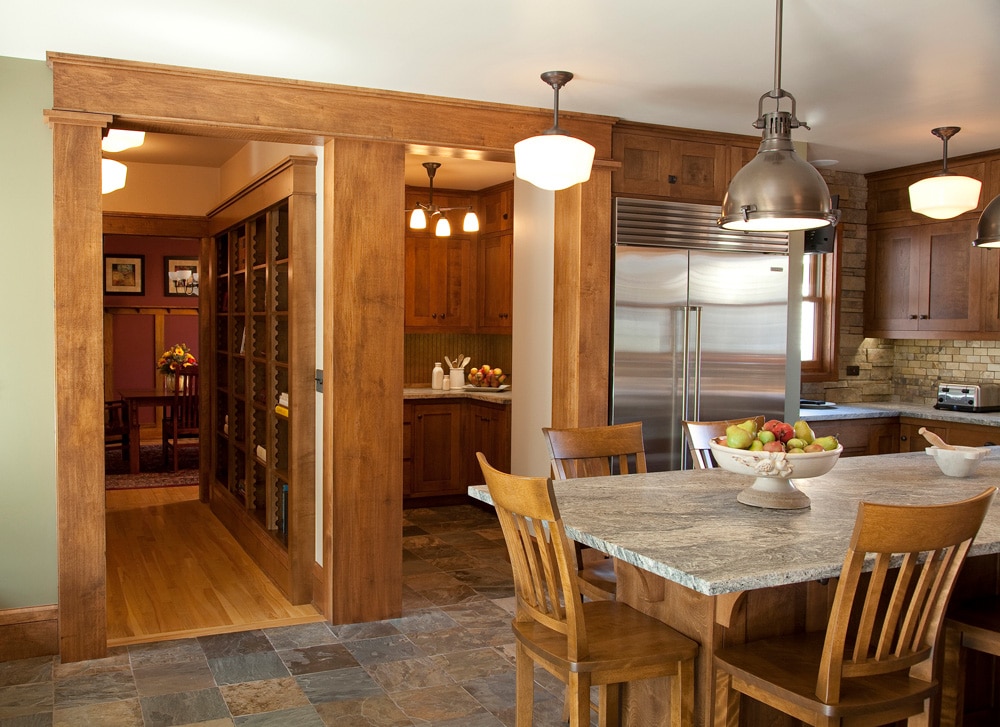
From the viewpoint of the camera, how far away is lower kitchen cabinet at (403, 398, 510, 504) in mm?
6715

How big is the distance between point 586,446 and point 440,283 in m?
4.21

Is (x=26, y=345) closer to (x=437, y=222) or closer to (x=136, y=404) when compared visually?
(x=437, y=222)

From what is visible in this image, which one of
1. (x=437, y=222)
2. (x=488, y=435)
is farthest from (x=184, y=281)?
(x=488, y=435)

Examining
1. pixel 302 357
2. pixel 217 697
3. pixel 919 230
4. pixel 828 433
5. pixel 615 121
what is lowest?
pixel 217 697

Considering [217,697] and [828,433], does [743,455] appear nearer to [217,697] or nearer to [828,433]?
[217,697]

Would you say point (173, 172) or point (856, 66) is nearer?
point (856, 66)

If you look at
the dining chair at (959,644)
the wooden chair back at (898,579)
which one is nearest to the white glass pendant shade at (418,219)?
the dining chair at (959,644)

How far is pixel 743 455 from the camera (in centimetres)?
250

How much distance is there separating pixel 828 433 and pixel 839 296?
3.43 ft

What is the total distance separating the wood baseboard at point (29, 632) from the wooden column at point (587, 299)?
2498mm

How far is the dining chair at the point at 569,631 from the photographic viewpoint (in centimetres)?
218

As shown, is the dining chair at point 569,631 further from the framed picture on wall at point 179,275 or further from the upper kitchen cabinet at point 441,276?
the framed picture on wall at point 179,275

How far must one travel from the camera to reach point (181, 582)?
16.0 ft

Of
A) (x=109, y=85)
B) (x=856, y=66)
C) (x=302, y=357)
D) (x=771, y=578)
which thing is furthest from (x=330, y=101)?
(x=771, y=578)
